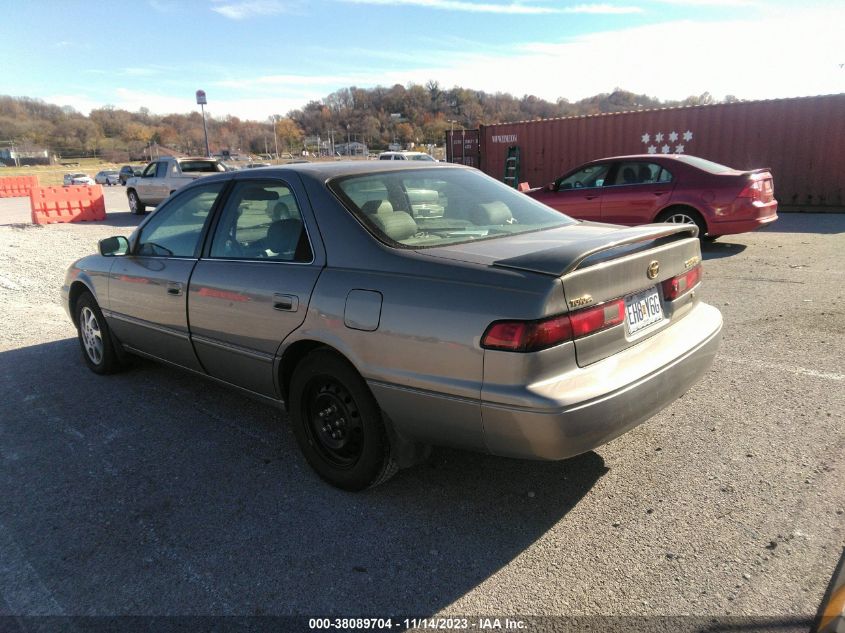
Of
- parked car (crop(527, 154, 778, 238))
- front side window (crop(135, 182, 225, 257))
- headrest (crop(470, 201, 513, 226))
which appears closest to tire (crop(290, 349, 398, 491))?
headrest (crop(470, 201, 513, 226))

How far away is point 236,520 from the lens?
288 cm

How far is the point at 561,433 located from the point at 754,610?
→ 35.9 inches

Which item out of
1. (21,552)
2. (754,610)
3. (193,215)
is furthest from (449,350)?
(193,215)

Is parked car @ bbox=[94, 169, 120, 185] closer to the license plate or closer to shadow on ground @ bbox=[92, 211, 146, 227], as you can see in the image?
shadow on ground @ bbox=[92, 211, 146, 227]

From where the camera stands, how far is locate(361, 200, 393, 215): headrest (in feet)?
10.2

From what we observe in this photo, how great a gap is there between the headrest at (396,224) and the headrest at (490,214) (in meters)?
0.41

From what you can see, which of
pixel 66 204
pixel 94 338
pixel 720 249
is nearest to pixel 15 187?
pixel 66 204

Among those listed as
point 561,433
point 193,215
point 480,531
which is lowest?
point 480,531

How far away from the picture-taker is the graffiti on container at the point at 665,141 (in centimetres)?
1678

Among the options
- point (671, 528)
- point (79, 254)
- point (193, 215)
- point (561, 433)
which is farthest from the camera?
point (79, 254)

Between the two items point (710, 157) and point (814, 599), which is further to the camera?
point (710, 157)

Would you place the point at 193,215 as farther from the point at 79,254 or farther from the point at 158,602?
the point at 79,254

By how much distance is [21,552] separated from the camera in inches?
106

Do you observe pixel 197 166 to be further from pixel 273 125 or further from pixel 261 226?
pixel 273 125
